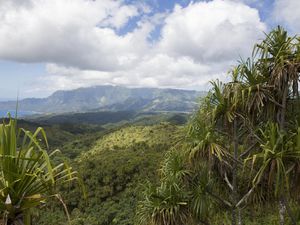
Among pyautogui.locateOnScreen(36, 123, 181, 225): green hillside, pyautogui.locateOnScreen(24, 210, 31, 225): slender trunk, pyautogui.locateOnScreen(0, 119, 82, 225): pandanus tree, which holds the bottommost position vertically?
pyautogui.locateOnScreen(36, 123, 181, 225): green hillside

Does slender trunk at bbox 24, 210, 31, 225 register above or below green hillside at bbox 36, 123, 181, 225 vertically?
above

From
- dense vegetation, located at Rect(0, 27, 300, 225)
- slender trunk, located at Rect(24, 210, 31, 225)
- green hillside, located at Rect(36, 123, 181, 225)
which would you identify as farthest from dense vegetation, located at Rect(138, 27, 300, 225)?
green hillside, located at Rect(36, 123, 181, 225)

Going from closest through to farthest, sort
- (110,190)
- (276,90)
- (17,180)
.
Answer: (17,180) → (276,90) → (110,190)

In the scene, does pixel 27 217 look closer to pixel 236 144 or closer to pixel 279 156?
pixel 279 156

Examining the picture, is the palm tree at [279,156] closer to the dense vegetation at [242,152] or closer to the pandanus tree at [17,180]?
the dense vegetation at [242,152]

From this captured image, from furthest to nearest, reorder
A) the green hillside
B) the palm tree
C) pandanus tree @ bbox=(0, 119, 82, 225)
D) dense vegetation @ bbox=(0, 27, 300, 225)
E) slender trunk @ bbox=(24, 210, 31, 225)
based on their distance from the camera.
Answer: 1. the green hillside
2. dense vegetation @ bbox=(0, 27, 300, 225)
3. the palm tree
4. slender trunk @ bbox=(24, 210, 31, 225)
5. pandanus tree @ bbox=(0, 119, 82, 225)

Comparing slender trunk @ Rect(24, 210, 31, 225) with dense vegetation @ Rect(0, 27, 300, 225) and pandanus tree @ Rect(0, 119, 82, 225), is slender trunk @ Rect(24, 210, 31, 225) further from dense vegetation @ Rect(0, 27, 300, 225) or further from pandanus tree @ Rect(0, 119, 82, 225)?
dense vegetation @ Rect(0, 27, 300, 225)

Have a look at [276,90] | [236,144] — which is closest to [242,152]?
[236,144]

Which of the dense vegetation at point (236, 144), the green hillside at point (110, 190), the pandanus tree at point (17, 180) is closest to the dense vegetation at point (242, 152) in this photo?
the dense vegetation at point (236, 144)

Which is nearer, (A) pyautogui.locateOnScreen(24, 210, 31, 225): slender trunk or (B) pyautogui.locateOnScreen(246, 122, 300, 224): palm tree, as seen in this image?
(A) pyautogui.locateOnScreen(24, 210, 31, 225): slender trunk

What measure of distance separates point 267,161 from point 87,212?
25897 millimetres

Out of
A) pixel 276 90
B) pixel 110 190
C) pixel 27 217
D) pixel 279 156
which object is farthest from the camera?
pixel 110 190

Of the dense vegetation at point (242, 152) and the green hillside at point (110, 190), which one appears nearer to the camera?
the dense vegetation at point (242, 152)

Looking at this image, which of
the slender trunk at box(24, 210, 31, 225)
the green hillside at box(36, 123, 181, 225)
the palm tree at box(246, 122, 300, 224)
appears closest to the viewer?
the slender trunk at box(24, 210, 31, 225)
